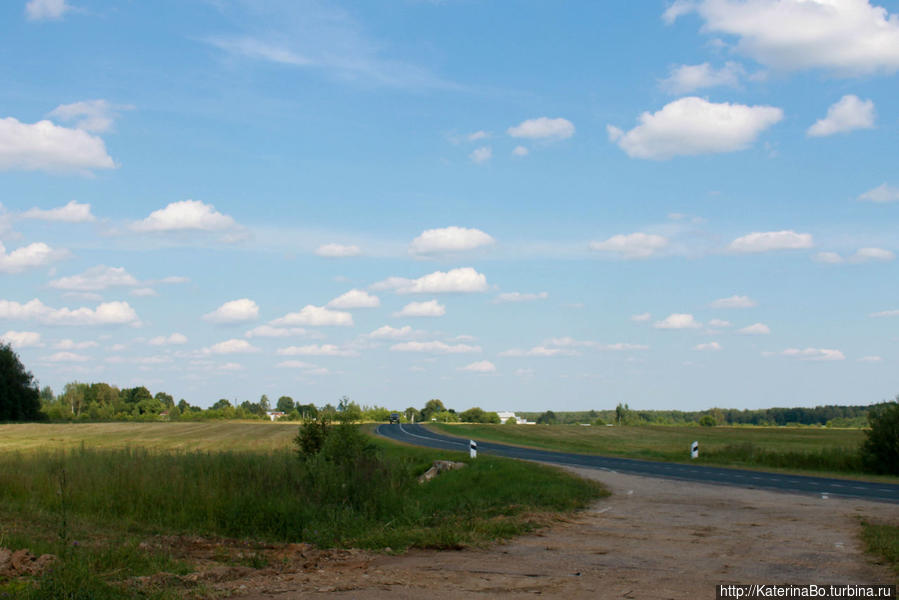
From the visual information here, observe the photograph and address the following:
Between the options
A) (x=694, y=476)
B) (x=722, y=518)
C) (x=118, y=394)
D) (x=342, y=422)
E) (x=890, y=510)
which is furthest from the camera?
(x=118, y=394)

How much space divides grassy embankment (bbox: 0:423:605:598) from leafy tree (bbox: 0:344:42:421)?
76685 millimetres

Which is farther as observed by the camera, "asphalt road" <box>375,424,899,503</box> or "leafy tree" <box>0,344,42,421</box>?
"leafy tree" <box>0,344,42,421</box>

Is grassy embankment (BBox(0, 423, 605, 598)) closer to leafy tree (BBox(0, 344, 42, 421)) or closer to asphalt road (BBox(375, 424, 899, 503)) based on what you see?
asphalt road (BBox(375, 424, 899, 503))

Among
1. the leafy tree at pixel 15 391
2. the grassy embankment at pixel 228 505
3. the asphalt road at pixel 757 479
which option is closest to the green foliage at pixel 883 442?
the asphalt road at pixel 757 479

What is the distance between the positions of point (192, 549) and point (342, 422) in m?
7.40

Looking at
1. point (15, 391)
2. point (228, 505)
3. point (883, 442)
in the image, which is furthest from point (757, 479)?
point (15, 391)

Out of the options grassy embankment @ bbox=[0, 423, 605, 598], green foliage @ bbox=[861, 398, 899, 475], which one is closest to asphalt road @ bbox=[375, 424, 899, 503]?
green foliage @ bbox=[861, 398, 899, 475]

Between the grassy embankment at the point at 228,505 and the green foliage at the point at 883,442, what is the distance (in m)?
16.5

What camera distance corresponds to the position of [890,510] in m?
16.4

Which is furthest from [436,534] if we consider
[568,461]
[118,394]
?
[118,394]

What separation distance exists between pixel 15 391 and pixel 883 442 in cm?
8927

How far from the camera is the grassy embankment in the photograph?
1130 cm

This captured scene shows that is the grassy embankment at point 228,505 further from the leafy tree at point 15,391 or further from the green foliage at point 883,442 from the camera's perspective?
the leafy tree at point 15,391

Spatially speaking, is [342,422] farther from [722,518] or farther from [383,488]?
[722,518]
